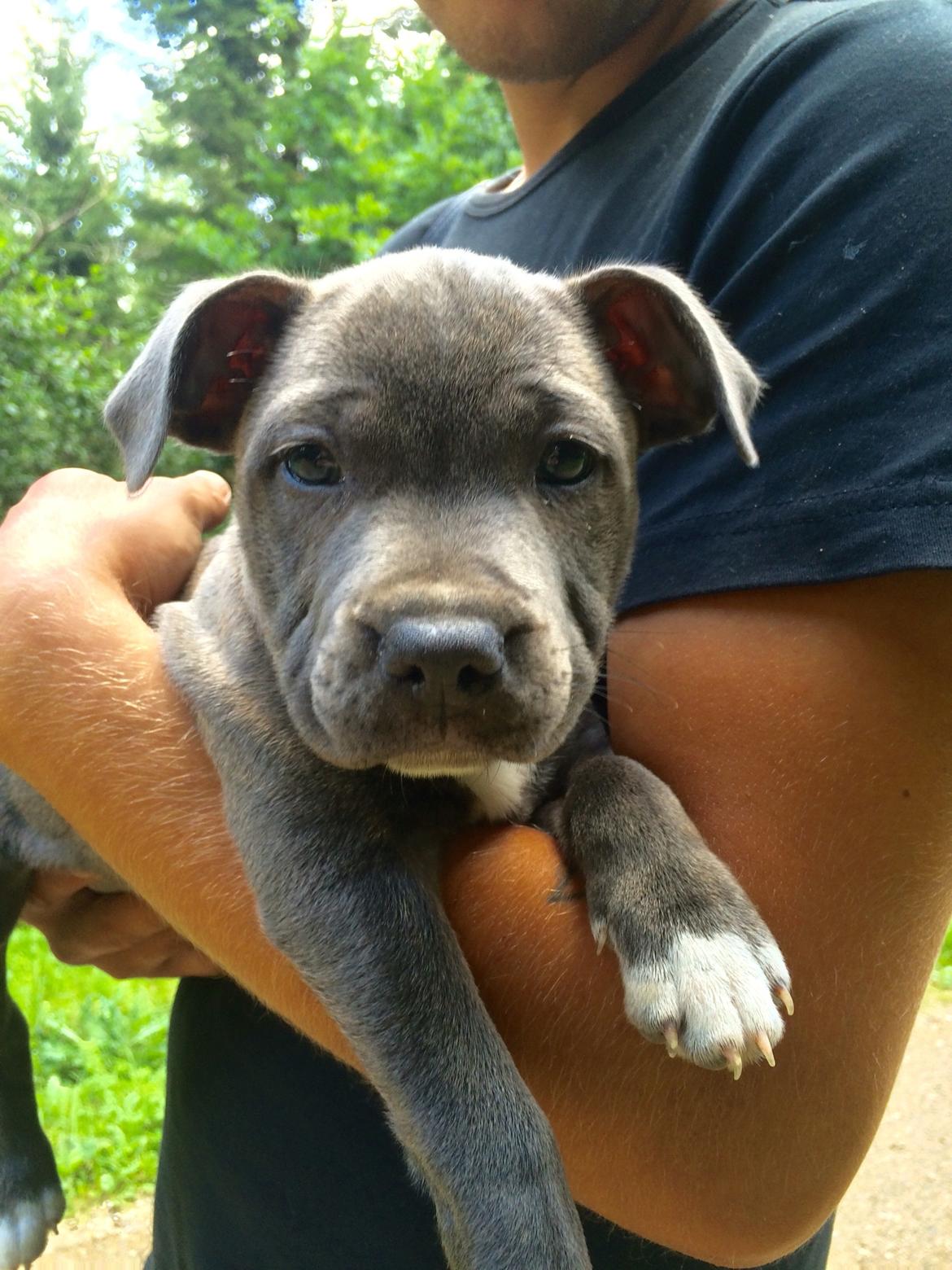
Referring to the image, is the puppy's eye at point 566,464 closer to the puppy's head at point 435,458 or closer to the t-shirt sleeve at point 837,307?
the puppy's head at point 435,458

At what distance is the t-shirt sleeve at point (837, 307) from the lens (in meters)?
1.39

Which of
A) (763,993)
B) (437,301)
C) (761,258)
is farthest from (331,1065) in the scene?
(761,258)

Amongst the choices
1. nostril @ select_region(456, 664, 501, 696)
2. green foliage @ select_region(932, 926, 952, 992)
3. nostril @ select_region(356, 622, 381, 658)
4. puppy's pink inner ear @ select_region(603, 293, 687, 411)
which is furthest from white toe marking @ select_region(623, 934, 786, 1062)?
green foliage @ select_region(932, 926, 952, 992)

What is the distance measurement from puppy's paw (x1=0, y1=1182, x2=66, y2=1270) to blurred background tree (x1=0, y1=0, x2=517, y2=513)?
4417 millimetres

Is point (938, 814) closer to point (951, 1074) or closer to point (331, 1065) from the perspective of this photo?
point (331, 1065)

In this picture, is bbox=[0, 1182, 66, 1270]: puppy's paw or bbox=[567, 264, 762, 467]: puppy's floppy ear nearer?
bbox=[567, 264, 762, 467]: puppy's floppy ear

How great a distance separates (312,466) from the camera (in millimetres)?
1821

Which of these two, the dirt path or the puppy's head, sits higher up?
the puppy's head

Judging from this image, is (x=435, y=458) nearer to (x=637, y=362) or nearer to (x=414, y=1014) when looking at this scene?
(x=637, y=362)

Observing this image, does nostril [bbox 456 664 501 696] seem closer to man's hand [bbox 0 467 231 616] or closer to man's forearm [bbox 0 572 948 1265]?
man's forearm [bbox 0 572 948 1265]

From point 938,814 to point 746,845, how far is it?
28 cm

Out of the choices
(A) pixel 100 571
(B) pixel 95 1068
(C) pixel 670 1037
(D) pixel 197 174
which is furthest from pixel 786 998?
(D) pixel 197 174

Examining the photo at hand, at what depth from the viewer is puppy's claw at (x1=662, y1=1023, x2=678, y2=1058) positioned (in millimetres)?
1474

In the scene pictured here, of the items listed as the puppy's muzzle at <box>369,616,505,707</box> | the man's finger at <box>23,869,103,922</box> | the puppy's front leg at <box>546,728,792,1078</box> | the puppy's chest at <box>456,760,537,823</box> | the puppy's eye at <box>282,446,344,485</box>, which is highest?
the puppy's eye at <box>282,446,344,485</box>
